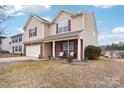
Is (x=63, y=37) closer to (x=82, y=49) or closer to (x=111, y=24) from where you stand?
(x=82, y=49)

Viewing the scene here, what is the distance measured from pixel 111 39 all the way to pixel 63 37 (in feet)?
18.2

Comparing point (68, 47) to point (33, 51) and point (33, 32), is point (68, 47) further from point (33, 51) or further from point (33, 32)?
point (33, 32)

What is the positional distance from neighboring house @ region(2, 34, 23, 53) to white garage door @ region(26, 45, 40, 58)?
813cm

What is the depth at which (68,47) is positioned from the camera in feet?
52.9

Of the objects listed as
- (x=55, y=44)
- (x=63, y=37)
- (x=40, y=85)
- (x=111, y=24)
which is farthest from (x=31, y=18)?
(x=40, y=85)

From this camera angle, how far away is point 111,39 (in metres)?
16.8

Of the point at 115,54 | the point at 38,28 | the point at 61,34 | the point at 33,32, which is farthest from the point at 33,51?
the point at 115,54

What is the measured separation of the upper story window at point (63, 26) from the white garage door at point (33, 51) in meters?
3.85

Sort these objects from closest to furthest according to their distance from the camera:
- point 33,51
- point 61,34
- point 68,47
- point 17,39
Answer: point 68,47 < point 61,34 < point 33,51 < point 17,39

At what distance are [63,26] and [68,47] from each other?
2.53m

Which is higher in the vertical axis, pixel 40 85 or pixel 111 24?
pixel 111 24
